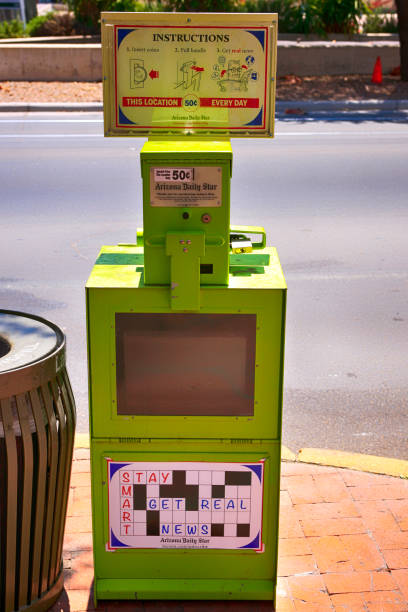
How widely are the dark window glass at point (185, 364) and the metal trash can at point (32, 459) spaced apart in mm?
267

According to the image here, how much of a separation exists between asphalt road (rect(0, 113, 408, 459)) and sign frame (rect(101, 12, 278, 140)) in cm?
241

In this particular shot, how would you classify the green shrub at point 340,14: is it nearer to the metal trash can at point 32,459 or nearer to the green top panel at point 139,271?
the green top panel at point 139,271

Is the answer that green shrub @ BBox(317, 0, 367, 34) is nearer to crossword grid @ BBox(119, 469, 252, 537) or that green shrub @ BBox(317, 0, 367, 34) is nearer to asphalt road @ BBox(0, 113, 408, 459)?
asphalt road @ BBox(0, 113, 408, 459)

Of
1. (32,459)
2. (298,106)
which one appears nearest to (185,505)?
(32,459)

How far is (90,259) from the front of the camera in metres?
8.11

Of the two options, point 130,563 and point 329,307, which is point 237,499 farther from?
point 329,307

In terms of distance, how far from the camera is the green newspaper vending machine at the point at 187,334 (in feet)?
9.98

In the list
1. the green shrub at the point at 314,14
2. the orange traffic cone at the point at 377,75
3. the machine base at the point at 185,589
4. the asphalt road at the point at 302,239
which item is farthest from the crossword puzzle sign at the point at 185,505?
the green shrub at the point at 314,14

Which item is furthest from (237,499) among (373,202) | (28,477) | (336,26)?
(336,26)

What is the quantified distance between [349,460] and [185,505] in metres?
1.53

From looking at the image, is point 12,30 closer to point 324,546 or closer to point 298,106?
point 298,106

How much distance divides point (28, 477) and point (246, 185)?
27.6 ft

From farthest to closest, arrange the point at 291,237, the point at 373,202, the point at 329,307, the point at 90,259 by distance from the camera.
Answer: the point at 373,202, the point at 291,237, the point at 90,259, the point at 329,307

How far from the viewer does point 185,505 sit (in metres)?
3.38
